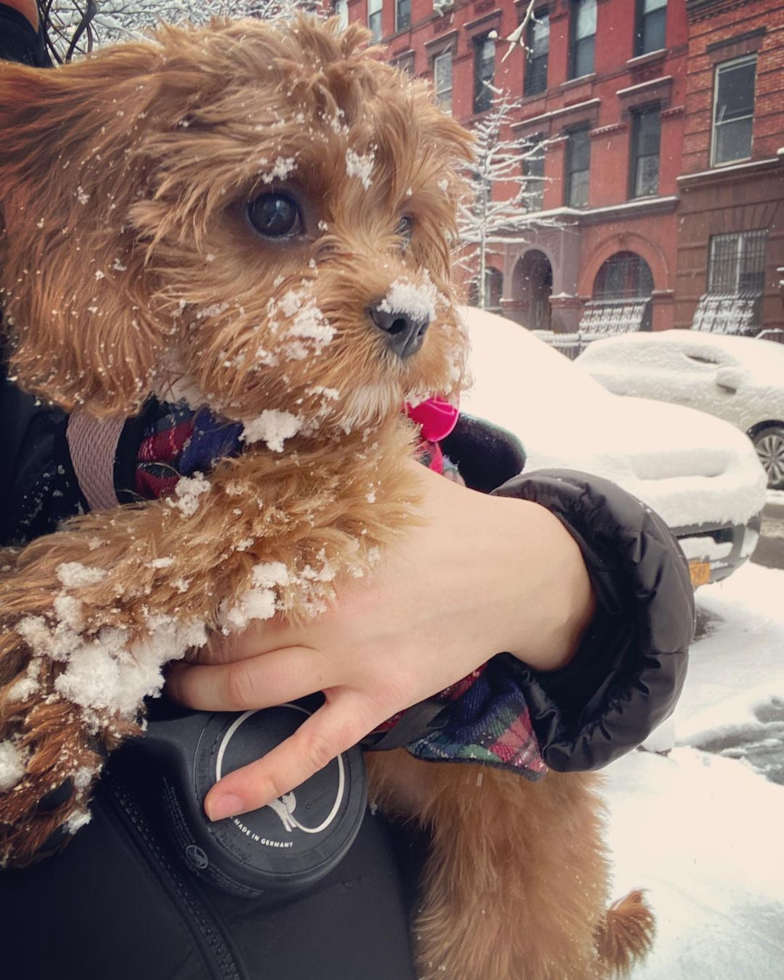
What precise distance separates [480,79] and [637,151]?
751 centimetres

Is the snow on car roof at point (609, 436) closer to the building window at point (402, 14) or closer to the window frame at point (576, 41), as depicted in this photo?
the building window at point (402, 14)

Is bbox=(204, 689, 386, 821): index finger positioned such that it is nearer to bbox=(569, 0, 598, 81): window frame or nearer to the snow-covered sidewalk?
the snow-covered sidewalk

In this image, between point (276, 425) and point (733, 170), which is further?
point (733, 170)

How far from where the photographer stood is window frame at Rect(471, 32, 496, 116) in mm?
9921

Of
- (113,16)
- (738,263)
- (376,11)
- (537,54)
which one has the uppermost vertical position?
(537,54)

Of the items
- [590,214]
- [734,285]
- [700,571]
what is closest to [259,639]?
[700,571]

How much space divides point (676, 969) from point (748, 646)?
8.54 ft

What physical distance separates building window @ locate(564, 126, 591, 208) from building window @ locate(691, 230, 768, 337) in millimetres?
3658

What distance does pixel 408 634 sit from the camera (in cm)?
105

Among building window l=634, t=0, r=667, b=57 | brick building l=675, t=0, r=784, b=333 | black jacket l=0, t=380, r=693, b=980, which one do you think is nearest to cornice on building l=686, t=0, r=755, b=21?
brick building l=675, t=0, r=784, b=333

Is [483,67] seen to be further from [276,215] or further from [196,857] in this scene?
[196,857]

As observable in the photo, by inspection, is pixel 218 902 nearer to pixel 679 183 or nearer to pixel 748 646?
pixel 748 646

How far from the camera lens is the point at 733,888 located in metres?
1.99

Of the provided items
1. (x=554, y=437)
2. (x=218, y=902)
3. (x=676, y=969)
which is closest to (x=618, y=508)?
(x=218, y=902)
